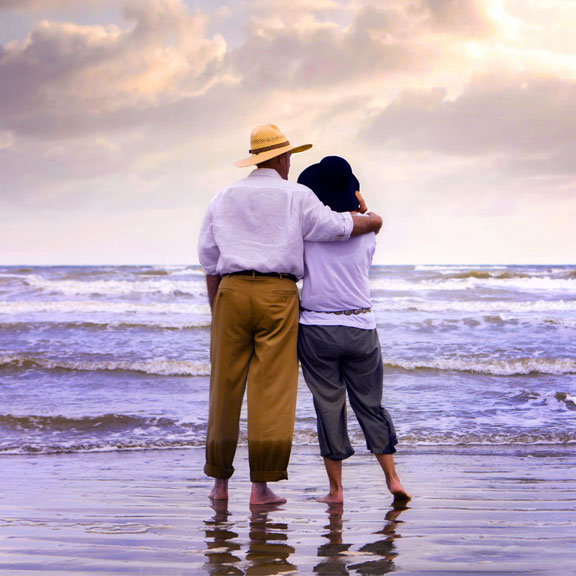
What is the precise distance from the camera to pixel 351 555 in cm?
244

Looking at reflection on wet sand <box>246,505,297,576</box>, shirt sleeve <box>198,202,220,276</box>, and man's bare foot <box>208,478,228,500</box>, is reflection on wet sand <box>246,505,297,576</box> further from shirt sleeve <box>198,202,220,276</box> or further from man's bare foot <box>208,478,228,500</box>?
shirt sleeve <box>198,202,220,276</box>

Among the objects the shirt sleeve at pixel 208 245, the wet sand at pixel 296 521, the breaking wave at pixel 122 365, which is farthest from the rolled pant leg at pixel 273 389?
the breaking wave at pixel 122 365

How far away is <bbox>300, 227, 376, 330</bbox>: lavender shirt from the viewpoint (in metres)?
3.28

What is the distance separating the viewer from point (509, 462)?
4.62m

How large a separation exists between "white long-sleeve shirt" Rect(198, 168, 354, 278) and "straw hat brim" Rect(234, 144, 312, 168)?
97mm

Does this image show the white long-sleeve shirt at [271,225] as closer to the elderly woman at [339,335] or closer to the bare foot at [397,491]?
the elderly woman at [339,335]

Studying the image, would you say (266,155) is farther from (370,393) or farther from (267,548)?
(267,548)

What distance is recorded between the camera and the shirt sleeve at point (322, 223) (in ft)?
10.5

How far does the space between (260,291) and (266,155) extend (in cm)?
62

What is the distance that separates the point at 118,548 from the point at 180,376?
586 cm

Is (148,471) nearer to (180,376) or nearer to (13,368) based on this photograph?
(180,376)

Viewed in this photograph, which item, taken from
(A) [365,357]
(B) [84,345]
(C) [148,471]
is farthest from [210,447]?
(B) [84,345]

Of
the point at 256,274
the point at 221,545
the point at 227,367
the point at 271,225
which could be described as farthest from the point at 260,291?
the point at 221,545

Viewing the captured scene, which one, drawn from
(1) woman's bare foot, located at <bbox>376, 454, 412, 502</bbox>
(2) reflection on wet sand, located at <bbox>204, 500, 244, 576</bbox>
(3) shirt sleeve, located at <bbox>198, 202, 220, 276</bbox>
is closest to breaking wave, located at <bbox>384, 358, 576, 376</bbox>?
(1) woman's bare foot, located at <bbox>376, 454, 412, 502</bbox>
